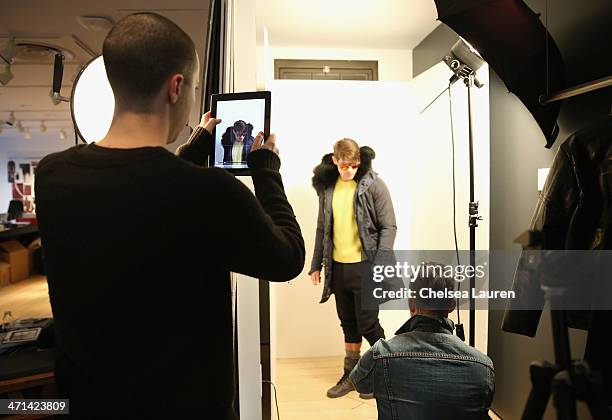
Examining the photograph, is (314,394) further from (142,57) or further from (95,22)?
(95,22)

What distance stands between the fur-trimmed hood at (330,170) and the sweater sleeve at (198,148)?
122 centimetres

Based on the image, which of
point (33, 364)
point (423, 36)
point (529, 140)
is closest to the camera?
point (529, 140)

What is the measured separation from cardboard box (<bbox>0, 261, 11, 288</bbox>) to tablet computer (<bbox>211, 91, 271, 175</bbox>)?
5.05 metres

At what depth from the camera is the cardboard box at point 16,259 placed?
4.96 m

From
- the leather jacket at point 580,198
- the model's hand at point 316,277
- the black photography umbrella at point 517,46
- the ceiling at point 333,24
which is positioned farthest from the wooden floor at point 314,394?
the ceiling at point 333,24

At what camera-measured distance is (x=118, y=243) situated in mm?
622

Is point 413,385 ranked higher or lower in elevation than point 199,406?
lower

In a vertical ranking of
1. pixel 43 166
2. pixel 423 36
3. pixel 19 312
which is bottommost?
pixel 19 312

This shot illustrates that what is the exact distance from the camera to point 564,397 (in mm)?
1088

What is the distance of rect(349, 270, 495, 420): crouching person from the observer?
1.15m

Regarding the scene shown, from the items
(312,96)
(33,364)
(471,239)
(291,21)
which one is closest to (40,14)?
(291,21)

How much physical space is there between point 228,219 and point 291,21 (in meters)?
1.95

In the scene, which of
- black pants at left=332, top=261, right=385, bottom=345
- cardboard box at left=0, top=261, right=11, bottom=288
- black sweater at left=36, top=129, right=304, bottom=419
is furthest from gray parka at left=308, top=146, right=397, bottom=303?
cardboard box at left=0, top=261, right=11, bottom=288

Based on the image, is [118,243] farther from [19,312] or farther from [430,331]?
[19,312]
